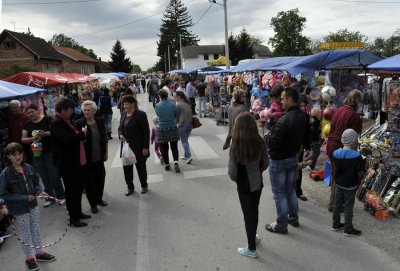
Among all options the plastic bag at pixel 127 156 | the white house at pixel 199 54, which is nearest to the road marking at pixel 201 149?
the plastic bag at pixel 127 156

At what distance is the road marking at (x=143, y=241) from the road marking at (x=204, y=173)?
164cm

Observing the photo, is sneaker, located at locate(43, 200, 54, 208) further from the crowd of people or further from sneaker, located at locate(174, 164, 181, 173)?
sneaker, located at locate(174, 164, 181, 173)

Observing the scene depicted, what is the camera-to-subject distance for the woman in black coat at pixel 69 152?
16.6 ft

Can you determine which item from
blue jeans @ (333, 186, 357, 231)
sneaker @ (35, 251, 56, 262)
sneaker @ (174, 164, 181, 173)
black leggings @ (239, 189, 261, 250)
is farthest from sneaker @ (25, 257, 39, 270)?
sneaker @ (174, 164, 181, 173)

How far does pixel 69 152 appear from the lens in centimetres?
515

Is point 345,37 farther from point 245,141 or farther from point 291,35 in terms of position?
point 245,141

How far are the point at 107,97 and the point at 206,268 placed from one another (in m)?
9.78

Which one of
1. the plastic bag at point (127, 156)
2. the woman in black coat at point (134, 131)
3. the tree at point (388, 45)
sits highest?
the tree at point (388, 45)

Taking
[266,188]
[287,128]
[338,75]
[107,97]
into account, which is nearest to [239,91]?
[266,188]

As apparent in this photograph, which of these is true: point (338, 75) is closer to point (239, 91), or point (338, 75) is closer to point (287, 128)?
point (239, 91)

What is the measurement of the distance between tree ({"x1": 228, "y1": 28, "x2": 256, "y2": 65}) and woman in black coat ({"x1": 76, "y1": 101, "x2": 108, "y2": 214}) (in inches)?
1880

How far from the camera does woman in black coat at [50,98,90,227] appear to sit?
5.05 metres

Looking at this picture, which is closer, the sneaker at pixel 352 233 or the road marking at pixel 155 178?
the sneaker at pixel 352 233

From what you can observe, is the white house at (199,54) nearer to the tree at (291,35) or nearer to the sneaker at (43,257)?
the tree at (291,35)
